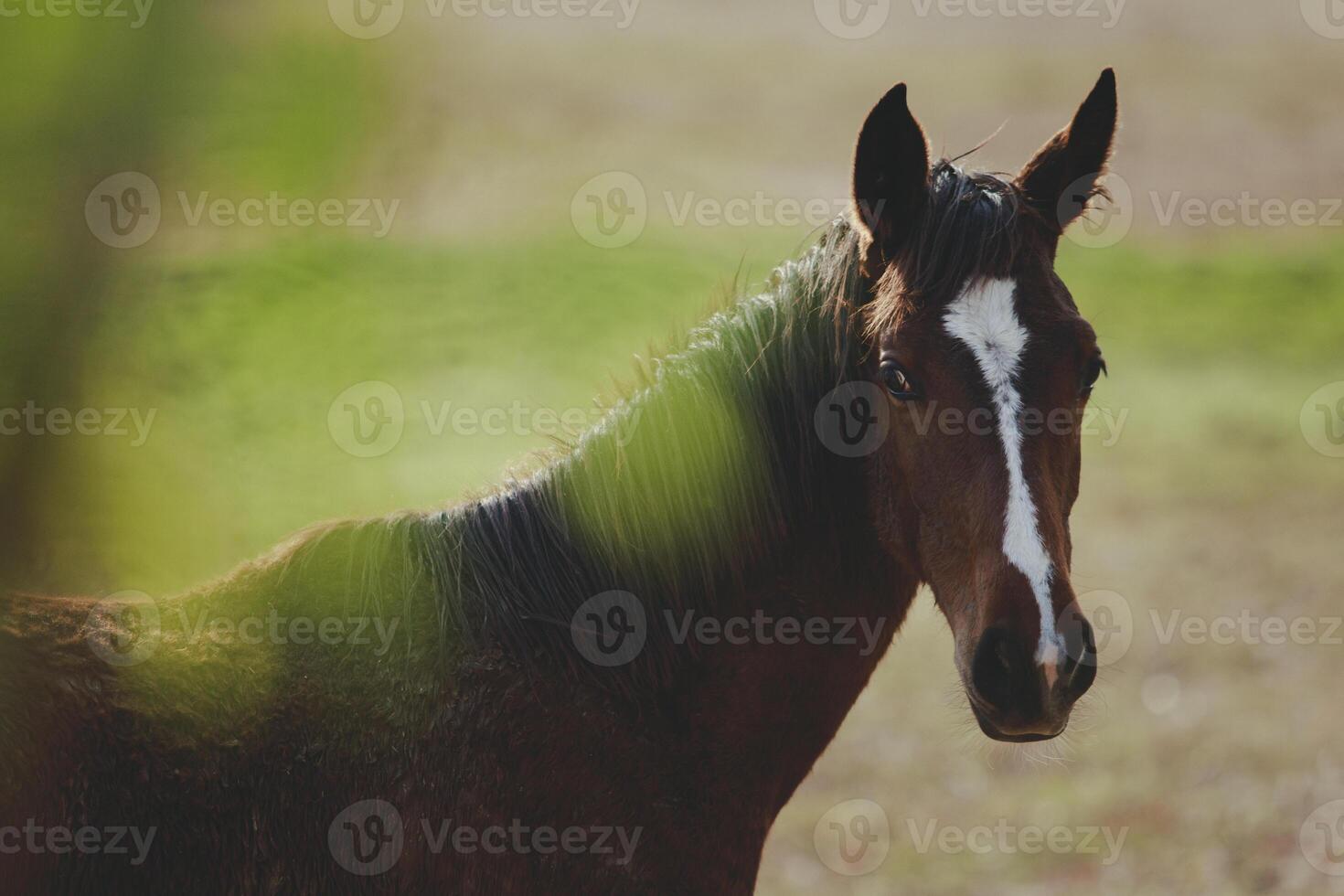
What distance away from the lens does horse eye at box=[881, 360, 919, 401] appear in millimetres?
3014

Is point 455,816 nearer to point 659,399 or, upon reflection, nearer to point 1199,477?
point 659,399

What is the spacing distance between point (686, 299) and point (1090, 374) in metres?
15.7

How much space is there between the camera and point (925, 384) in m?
2.98

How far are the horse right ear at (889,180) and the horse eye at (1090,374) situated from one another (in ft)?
1.94

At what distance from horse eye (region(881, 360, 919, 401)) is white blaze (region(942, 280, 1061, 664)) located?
0.16 meters

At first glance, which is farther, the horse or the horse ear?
the horse ear

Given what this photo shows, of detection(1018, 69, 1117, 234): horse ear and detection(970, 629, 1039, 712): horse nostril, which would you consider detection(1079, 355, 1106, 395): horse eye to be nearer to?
detection(1018, 69, 1117, 234): horse ear

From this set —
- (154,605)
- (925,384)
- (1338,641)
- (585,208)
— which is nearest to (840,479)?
(925,384)

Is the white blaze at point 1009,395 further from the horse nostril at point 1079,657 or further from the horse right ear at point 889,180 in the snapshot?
the horse right ear at point 889,180

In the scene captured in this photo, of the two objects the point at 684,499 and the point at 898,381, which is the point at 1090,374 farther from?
the point at 684,499

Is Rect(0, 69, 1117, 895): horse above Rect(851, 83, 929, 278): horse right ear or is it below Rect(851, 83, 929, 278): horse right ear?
below

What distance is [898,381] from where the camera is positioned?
9.95ft

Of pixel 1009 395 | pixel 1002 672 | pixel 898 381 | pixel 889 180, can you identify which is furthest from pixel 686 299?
pixel 1002 672

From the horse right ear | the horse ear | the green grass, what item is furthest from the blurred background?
the horse right ear
